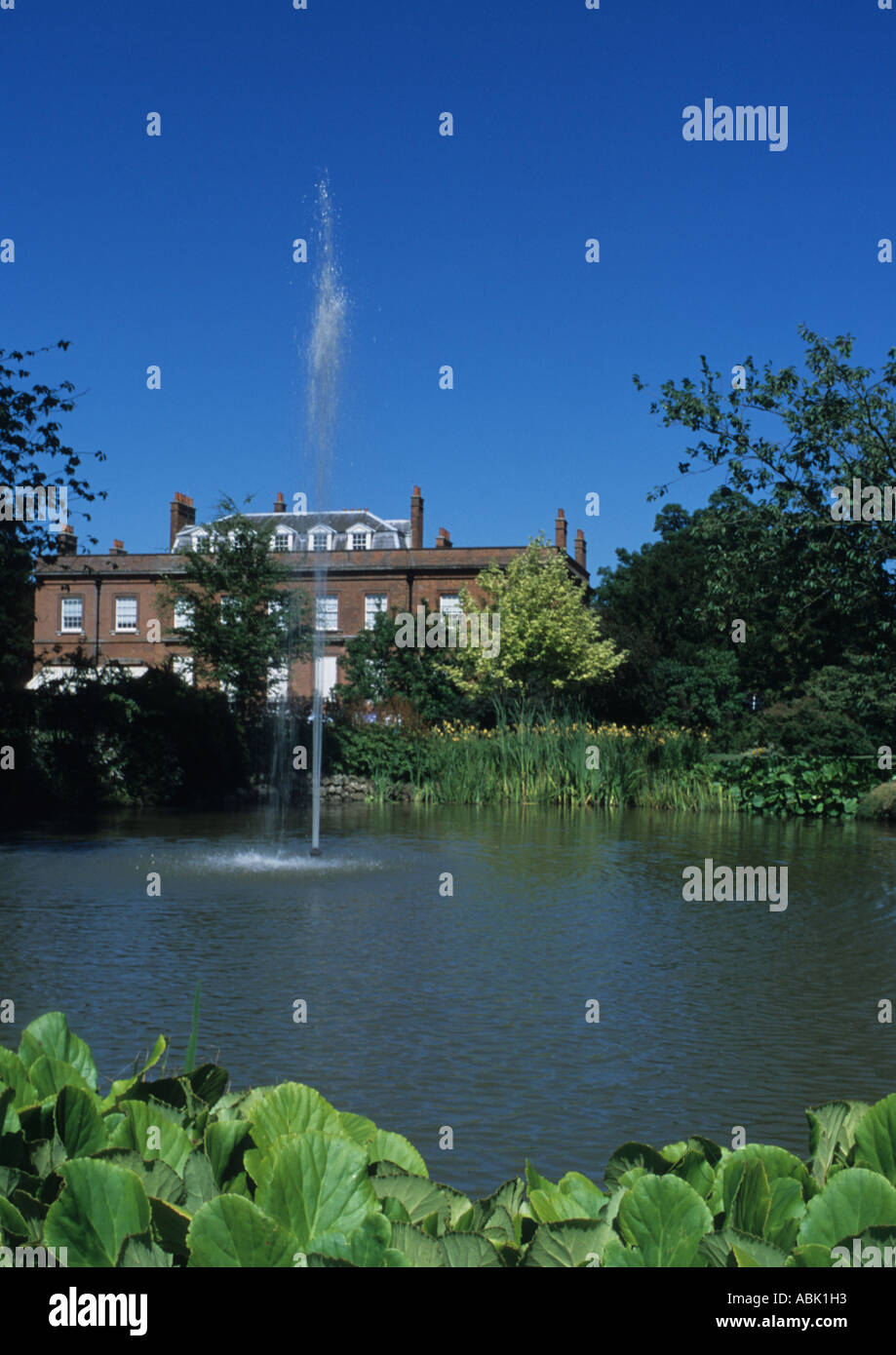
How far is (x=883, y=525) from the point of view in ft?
68.6

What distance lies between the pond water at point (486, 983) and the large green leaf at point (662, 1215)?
2.93 meters

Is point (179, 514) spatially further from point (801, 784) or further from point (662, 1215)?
point (662, 1215)

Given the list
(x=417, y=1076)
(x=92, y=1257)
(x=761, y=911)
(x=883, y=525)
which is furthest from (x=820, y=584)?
(x=92, y=1257)

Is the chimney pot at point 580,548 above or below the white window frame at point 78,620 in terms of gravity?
above

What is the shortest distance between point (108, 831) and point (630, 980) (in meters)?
11.9

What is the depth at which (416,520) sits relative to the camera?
58.5 m

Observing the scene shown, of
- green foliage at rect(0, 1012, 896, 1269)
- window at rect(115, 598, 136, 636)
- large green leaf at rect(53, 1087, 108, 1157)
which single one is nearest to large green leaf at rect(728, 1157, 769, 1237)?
green foliage at rect(0, 1012, 896, 1269)

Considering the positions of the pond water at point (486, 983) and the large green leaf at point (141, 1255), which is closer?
the large green leaf at point (141, 1255)
